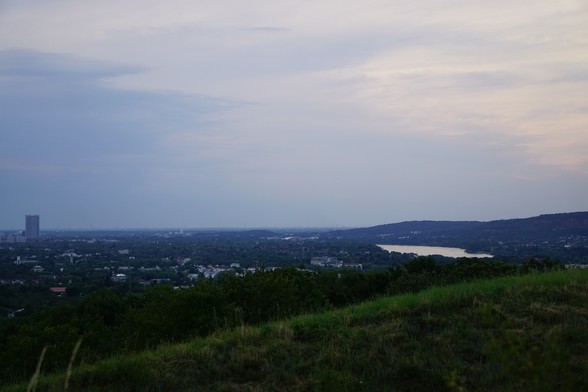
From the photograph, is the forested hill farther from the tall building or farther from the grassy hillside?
the tall building

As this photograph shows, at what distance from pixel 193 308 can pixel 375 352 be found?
5.79 m

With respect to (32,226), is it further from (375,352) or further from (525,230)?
(375,352)

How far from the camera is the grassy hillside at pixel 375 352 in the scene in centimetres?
621

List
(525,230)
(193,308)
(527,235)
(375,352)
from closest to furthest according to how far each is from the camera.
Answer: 1. (375,352)
2. (193,308)
3. (527,235)
4. (525,230)

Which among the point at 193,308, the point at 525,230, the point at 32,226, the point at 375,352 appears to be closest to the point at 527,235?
the point at 525,230

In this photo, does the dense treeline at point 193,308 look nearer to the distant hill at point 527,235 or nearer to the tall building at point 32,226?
the distant hill at point 527,235

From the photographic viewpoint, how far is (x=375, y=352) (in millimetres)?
6984

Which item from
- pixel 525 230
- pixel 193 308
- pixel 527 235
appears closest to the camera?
pixel 193 308

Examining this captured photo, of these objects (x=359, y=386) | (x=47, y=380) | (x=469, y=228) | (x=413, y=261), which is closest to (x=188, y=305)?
(x=47, y=380)

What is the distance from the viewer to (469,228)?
99.7m

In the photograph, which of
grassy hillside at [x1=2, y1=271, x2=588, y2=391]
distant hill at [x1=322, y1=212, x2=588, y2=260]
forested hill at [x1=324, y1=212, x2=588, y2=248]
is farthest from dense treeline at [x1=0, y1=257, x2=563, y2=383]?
forested hill at [x1=324, y1=212, x2=588, y2=248]

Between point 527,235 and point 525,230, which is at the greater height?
point 525,230

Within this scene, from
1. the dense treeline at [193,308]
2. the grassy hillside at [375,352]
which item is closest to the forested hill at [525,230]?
the dense treeline at [193,308]

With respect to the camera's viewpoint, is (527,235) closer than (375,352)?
No
